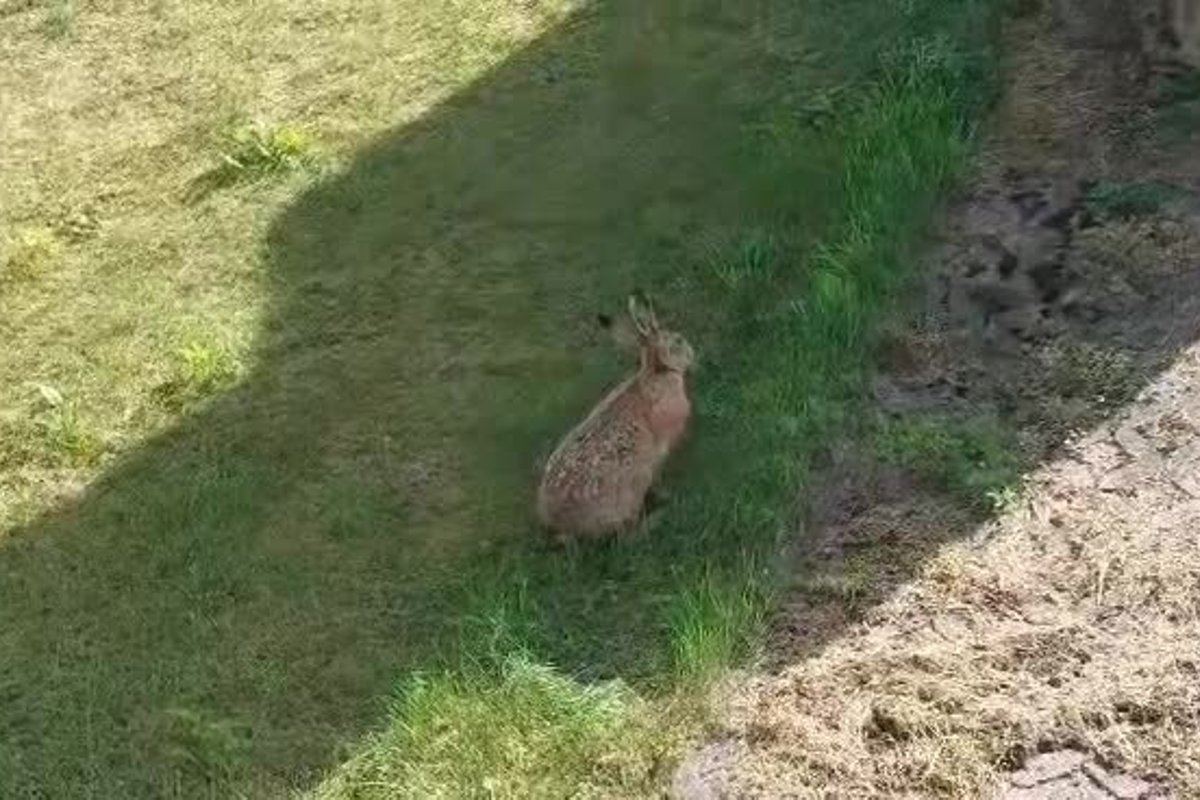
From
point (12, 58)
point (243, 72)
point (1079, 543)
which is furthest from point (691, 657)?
point (12, 58)

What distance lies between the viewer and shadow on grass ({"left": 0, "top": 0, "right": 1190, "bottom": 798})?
4906 mm

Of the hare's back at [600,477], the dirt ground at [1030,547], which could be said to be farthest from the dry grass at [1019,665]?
the hare's back at [600,477]

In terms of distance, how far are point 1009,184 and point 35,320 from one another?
12.3 ft

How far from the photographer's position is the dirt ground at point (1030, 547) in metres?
4.38

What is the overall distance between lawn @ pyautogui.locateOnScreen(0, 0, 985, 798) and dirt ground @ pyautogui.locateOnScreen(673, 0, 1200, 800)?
0.22 m

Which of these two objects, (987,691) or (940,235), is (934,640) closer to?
(987,691)

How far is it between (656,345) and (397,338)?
4.39 ft

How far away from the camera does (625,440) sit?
16.7ft

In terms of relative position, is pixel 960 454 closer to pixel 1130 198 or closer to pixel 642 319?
pixel 642 319

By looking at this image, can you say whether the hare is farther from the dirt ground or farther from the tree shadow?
the dirt ground

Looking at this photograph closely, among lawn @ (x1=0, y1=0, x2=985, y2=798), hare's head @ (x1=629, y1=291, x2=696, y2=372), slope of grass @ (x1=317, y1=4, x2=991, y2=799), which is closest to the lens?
slope of grass @ (x1=317, y1=4, x2=991, y2=799)

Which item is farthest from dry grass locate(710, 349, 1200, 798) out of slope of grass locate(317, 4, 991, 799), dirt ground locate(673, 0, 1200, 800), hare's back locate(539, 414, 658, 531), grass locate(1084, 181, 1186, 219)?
grass locate(1084, 181, 1186, 219)

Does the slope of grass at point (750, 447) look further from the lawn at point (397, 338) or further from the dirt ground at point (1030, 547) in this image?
the dirt ground at point (1030, 547)

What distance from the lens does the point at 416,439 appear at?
575cm
